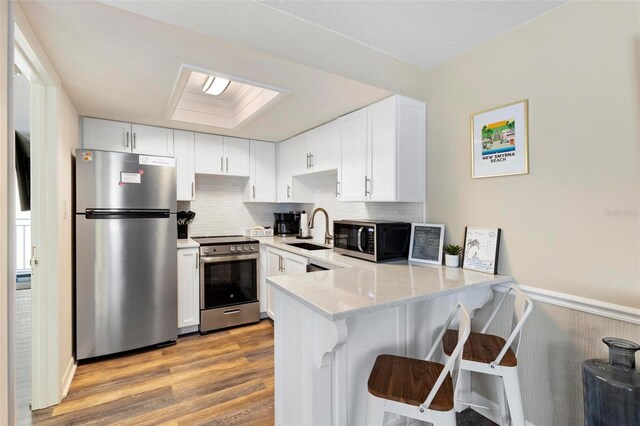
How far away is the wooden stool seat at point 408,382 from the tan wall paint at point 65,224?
217 cm

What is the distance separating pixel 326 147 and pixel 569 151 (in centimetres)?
193

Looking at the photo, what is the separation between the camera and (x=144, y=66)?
1918mm

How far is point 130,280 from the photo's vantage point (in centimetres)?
270

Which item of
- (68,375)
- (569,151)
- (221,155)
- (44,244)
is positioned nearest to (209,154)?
Answer: (221,155)

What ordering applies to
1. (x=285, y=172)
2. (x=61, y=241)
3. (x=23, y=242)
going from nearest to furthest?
1. (x=61, y=241)
2. (x=285, y=172)
3. (x=23, y=242)

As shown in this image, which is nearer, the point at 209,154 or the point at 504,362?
the point at 504,362

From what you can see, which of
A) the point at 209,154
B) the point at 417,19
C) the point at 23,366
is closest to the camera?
the point at 417,19

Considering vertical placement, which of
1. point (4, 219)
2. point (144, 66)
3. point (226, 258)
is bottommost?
point (226, 258)

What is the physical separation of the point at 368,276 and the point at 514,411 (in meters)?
0.92

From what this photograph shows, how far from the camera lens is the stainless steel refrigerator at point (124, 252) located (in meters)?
2.52

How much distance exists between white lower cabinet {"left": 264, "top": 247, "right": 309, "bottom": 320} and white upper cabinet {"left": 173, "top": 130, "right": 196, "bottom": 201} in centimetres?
111

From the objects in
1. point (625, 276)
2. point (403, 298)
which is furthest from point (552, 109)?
point (403, 298)

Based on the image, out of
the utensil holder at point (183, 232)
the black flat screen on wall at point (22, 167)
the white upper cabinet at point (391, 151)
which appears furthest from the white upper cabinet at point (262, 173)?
the black flat screen on wall at point (22, 167)

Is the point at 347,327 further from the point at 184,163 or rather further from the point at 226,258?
the point at 184,163
